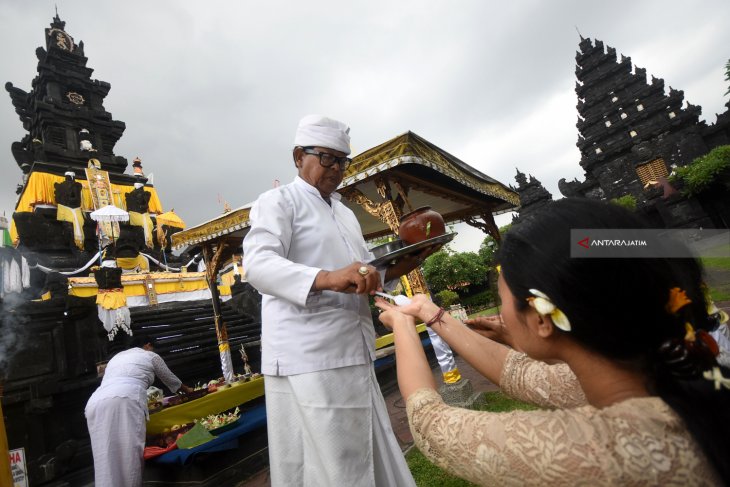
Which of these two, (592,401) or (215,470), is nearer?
(592,401)

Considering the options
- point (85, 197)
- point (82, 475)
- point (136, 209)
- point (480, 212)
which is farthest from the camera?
point (136, 209)

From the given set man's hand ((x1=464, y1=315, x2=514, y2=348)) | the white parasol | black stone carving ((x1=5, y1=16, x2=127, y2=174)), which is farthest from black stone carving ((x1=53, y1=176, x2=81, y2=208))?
man's hand ((x1=464, y1=315, x2=514, y2=348))

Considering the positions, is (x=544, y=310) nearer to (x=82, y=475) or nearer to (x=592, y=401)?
(x=592, y=401)

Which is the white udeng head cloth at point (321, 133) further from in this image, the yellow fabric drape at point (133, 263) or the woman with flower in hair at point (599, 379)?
the yellow fabric drape at point (133, 263)

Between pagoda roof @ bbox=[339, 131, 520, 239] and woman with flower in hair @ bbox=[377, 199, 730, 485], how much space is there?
348 cm

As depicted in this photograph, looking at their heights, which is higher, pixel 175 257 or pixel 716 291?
pixel 175 257

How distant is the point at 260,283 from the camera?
1.71 meters

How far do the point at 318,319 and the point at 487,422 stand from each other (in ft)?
3.25

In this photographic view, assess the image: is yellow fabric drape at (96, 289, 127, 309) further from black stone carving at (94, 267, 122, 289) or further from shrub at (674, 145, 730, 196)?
shrub at (674, 145, 730, 196)

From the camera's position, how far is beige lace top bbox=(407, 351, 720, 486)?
0.79 m

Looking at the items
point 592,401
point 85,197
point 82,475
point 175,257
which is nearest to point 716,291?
point 592,401

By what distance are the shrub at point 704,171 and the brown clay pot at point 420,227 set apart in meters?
22.8

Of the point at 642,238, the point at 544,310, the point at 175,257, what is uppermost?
the point at 175,257

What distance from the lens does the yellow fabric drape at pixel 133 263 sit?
15595mm
